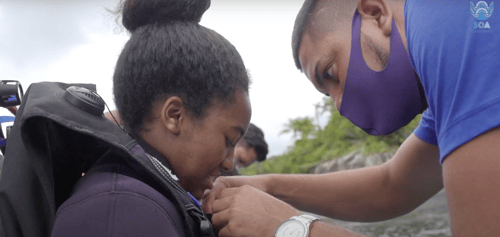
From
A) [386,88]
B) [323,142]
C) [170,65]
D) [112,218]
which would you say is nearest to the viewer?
[112,218]

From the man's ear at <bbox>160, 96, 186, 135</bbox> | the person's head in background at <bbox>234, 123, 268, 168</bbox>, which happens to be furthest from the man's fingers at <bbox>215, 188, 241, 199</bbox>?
the person's head in background at <bbox>234, 123, 268, 168</bbox>

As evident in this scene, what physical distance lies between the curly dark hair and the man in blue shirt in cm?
47

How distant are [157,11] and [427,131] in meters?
1.56

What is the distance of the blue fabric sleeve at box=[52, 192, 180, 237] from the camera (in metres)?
1.16

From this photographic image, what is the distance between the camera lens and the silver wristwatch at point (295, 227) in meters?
1.70

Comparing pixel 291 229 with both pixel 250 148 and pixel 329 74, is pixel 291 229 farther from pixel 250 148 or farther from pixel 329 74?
pixel 250 148

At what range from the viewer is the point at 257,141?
657 cm

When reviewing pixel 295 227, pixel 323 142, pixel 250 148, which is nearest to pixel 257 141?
pixel 250 148

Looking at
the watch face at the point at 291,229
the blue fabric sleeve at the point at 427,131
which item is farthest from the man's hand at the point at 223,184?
the blue fabric sleeve at the point at 427,131

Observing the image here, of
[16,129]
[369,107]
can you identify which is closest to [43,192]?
[16,129]

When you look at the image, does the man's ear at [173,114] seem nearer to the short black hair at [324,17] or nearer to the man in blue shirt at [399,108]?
the man in blue shirt at [399,108]

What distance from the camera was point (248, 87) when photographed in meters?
1.84

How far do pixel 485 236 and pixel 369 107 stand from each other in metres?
0.95

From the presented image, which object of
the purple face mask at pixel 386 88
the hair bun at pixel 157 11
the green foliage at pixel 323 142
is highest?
the hair bun at pixel 157 11
